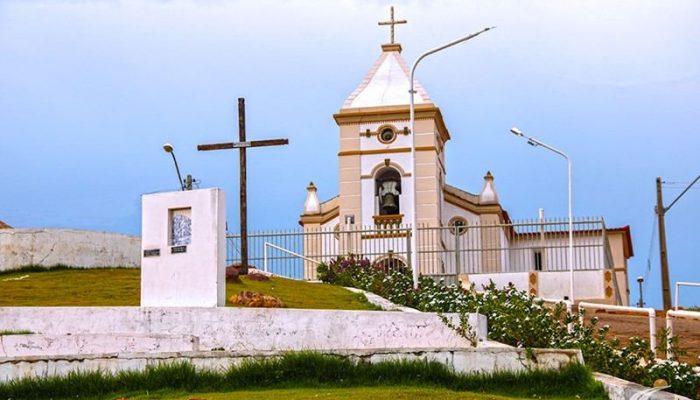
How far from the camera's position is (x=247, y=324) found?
17.1 meters

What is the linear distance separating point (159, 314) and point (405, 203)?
26674 mm

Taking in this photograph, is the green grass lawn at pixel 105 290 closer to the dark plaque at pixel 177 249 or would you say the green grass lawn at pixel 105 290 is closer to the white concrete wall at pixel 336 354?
the dark plaque at pixel 177 249

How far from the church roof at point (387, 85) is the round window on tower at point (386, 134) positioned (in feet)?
2.80

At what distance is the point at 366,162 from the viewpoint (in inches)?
1753

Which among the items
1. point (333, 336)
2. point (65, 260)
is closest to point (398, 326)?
point (333, 336)

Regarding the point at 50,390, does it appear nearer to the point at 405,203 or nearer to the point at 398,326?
the point at 398,326

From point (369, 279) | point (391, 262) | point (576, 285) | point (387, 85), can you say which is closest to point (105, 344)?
point (369, 279)

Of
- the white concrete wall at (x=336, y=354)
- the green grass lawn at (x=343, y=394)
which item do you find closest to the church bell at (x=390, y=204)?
the white concrete wall at (x=336, y=354)

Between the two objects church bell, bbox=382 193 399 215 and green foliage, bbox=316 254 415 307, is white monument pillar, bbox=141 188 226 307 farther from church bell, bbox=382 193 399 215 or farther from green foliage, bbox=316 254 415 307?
church bell, bbox=382 193 399 215

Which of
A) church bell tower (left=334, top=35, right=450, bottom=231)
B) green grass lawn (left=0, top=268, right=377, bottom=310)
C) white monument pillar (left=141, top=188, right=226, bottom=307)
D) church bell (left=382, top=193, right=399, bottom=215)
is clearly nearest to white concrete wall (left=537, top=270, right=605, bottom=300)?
green grass lawn (left=0, top=268, right=377, bottom=310)

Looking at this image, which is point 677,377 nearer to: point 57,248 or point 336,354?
point 336,354

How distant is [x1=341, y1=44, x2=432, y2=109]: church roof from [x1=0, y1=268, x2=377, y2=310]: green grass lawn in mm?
20419

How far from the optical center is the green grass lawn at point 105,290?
64.4 feet

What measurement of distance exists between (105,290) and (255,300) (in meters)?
3.03
